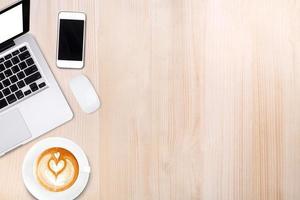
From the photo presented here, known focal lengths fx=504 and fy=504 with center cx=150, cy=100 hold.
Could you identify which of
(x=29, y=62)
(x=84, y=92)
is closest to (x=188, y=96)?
(x=84, y=92)

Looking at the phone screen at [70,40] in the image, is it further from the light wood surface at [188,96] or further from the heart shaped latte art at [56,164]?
the heart shaped latte art at [56,164]

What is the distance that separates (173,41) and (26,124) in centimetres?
31

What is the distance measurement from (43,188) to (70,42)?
→ 266mm

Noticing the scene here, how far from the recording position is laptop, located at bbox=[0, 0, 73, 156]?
0.89 meters

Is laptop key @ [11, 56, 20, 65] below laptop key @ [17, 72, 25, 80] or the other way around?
the other way around

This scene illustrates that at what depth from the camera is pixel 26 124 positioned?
904mm

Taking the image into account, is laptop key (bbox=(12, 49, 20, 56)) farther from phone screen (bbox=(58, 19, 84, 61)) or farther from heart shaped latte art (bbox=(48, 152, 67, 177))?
heart shaped latte art (bbox=(48, 152, 67, 177))

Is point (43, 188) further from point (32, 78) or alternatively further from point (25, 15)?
point (25, 15)

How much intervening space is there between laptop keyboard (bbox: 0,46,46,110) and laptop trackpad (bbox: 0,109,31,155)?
0.02 meters

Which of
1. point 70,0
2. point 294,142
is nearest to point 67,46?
point 70,0

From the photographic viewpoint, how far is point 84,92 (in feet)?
2.95

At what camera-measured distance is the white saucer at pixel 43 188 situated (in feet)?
2.92

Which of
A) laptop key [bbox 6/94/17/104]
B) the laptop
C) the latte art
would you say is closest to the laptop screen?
the laptop

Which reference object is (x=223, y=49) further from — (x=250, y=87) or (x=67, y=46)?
(x=67, y=46)
